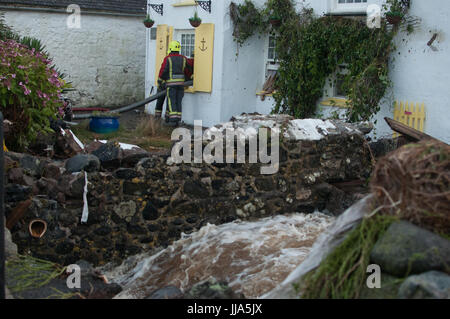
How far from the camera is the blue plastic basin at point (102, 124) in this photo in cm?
1236

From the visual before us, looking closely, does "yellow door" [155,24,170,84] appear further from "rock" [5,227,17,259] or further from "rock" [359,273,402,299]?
"rock" [359,273,402,299]

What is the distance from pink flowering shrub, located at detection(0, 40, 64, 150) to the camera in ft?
24.8

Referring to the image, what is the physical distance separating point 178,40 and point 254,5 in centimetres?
259

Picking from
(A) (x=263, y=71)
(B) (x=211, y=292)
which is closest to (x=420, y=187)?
(B) (x=211, y=292)

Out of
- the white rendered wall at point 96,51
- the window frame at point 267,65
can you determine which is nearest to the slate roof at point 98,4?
the white rendered wall at point 96,51

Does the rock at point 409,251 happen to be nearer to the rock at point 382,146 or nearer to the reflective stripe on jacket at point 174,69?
the rock at point 382,146

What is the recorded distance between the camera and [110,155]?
21.7 ft

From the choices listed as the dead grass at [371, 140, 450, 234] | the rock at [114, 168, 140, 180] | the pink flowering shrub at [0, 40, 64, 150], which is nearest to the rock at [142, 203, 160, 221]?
the rock at [114, 168, 140, 180]

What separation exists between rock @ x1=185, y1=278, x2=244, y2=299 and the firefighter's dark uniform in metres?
9.81

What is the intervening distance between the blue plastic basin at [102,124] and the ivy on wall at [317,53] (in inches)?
132

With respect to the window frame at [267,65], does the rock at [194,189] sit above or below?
below

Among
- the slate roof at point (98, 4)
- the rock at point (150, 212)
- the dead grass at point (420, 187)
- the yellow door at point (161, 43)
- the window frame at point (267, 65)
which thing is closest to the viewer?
the dead grass at point (420, 187)

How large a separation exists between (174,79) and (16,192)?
798 centimetres

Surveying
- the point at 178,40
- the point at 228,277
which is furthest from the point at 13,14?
the point at 228,277
